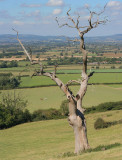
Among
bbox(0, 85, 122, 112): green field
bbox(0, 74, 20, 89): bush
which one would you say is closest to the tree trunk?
bbox(0, 85, 122, 112): green field

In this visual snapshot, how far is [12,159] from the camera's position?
22312mm

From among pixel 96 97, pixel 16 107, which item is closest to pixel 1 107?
pixel 16 107

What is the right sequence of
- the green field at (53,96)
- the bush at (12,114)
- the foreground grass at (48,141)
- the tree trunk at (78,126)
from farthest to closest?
Result: 1. the green field at (53,96)
2. the bush at (12,114)
3. the foreground grass at (48,141)
4. the tree trunk at (78,126)

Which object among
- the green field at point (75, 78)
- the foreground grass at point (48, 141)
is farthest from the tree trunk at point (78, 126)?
the green field at point (75, 78)

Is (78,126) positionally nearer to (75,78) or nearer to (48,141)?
(48,141)

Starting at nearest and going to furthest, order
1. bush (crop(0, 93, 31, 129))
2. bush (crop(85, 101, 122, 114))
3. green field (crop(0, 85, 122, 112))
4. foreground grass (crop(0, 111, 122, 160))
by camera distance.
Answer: foreground grass (crop(0, 111, 122, 160)), bush (crop(0, 93, 31, 129)), bush (crop(85, 101, 122, 114)), green field (crop(0, 85, 122, 112))

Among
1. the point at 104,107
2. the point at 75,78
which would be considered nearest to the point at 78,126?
the point at 104,107

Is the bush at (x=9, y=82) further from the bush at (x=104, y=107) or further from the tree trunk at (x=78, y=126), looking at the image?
the tree trunk at (x=78, y=126)

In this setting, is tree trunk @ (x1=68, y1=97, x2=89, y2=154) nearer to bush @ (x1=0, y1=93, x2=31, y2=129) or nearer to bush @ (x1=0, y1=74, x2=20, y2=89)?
bush @ (x1=0, y1=93, x2=31, y2=129)

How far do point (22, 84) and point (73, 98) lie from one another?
65.5 meters

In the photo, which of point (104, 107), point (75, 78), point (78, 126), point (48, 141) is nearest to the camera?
point (78, 126)

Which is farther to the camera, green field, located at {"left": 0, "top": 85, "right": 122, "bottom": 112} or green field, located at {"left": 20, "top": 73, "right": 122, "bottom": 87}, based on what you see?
green field, located at {"left": 20, "top": 73, "right": 122, "bottom": 87}

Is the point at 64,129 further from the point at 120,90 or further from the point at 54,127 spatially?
the point at 120,90

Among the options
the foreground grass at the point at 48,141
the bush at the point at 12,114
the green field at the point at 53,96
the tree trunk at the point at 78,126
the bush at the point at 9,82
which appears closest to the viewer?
the tree trunk at the point at 78,126
